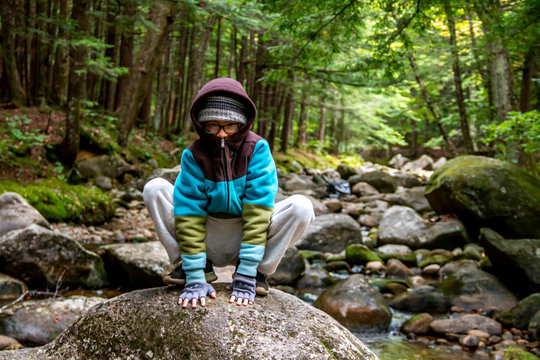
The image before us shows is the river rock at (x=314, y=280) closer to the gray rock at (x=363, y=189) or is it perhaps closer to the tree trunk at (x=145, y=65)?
the tree trunk at (x=145, y=65)

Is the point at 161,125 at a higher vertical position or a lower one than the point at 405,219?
higher

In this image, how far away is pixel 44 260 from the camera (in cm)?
628

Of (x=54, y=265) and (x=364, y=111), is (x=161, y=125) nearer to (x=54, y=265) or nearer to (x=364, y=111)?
(x=364, y=111)

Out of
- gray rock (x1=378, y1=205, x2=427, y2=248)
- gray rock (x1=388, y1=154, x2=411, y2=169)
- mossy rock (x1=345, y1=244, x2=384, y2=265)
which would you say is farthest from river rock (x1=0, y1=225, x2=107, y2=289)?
gray rock (x1=388, y1=154, x2=411, y2=169)

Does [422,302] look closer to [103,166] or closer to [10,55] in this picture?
[103,166]

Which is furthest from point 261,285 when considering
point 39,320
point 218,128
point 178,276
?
point 39,320

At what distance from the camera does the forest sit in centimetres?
646

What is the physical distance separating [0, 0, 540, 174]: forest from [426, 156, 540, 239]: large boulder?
0.91 metres

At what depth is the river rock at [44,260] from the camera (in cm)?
615

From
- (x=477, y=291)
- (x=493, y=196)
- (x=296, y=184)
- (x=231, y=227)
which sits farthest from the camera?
(x=296, y=184)

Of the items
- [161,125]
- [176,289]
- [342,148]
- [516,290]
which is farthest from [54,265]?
[342,148]

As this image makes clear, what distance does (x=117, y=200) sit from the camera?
11617 millimetres

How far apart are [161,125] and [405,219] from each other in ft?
51.8

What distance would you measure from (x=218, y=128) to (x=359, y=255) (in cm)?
721
